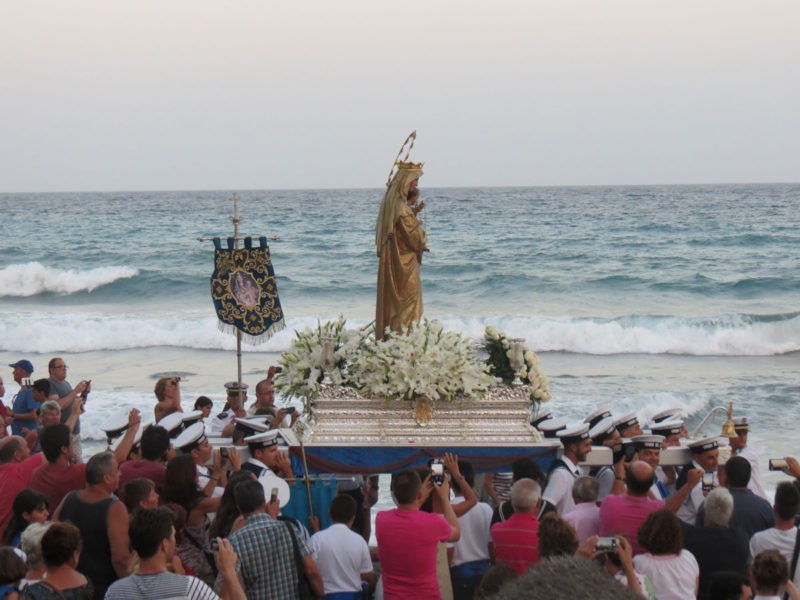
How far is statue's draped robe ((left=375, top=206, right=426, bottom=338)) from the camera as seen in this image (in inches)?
398

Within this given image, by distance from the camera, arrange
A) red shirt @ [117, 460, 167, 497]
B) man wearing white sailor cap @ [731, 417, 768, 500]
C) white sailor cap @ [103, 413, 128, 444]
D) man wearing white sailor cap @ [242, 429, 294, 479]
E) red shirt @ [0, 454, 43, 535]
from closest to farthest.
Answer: red shirt @ [0, 454, 43, 535] → red shirt @ [117, 460, 167, 497] → man wearing white sailor cap @ [242, 429, 294, 479] → man wearing white sailor cap @ [731, 417, 768, 500] → white sailor cap @ [103, 413, 128, 444]

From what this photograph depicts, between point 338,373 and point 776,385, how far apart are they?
528 inches

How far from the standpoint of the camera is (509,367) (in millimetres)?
10305

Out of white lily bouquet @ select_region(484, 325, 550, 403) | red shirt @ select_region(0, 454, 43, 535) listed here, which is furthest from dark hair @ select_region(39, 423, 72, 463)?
white lily bouquet @ select_region(484, 325, 550, 403)

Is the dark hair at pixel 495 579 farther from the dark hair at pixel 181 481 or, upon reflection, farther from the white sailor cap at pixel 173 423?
the white sailor cap at pixel 173 423

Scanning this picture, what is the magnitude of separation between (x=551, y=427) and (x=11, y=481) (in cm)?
453

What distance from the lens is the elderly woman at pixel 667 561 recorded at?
6172 millimetres

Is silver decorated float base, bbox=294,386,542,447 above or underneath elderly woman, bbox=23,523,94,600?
underneath

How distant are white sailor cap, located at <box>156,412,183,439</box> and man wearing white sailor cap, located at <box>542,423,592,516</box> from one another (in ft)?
9.67

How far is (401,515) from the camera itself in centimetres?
656

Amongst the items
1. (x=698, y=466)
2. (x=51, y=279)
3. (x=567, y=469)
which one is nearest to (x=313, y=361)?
(x=567, y=469)

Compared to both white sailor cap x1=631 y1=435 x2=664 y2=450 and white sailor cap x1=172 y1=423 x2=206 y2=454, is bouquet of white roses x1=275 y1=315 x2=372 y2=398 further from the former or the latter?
white sailor cap x1=631 y1=435 x2=664 y2=450

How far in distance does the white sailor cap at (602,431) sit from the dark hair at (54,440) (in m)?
4.24

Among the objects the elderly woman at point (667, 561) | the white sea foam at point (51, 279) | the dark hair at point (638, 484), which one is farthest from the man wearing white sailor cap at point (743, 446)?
the white sea foam at point (51, 279)
